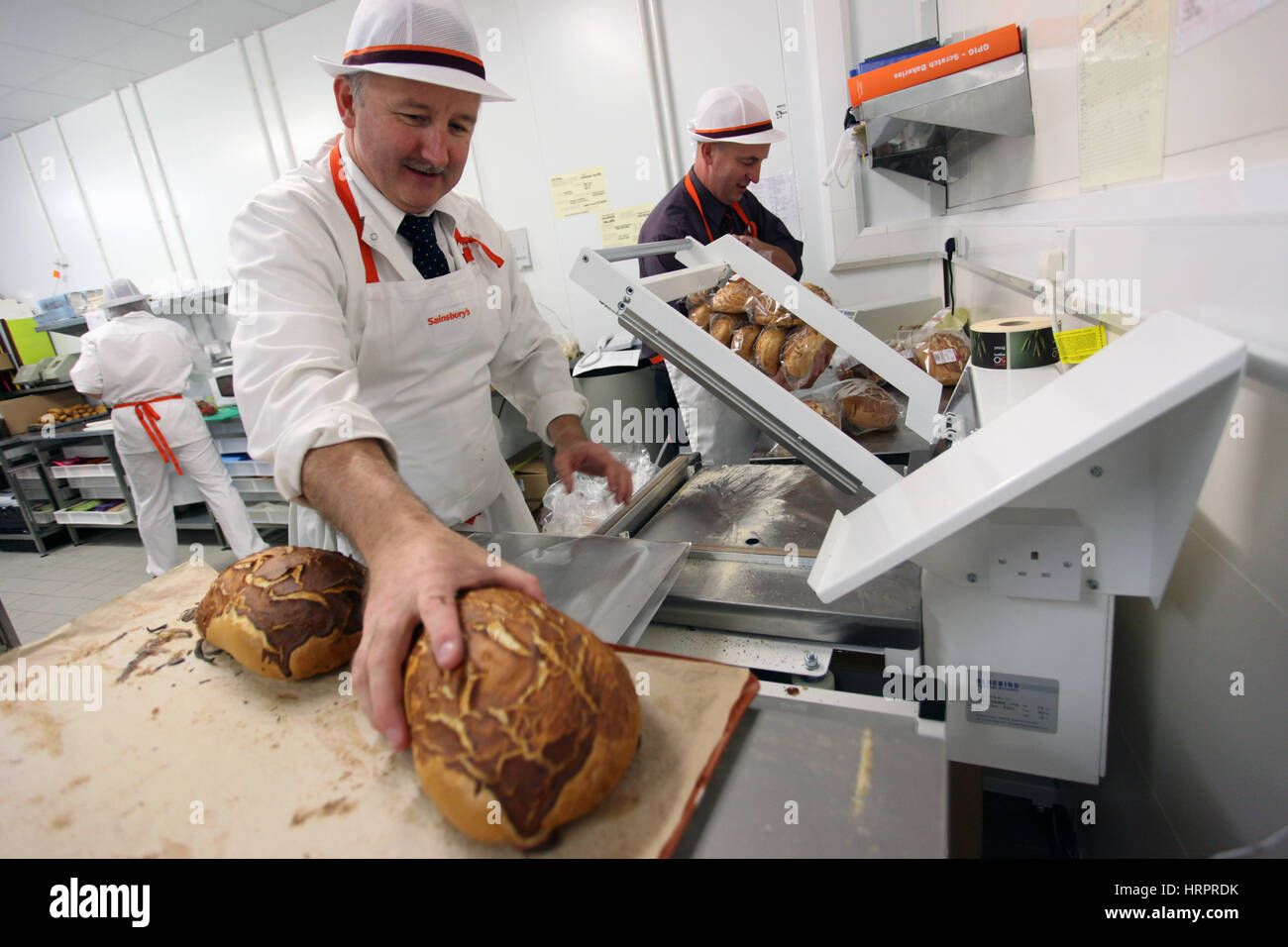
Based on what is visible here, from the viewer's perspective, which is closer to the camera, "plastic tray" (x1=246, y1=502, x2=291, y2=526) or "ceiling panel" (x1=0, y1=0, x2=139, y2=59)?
"ceiling panel" (x1=0, y1=0, x2=139, y2=59)

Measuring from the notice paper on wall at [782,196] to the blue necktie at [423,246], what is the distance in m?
2.53

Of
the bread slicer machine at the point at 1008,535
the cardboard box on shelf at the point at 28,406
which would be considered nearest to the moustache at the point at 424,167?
the bread slicer machine at the point at 1008,535

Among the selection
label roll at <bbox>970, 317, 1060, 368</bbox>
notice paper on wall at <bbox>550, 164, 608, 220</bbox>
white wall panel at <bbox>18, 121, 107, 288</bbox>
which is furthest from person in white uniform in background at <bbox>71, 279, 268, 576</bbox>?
label roll at <bbox>970, 317, 1060, 368</bbox>

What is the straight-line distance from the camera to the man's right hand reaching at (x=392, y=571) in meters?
0.67

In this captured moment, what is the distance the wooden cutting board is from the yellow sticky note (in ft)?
2.83

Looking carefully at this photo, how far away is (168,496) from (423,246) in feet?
13.9

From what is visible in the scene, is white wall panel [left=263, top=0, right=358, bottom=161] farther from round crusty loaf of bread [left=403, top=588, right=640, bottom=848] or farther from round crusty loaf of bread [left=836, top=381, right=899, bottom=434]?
round crusty loaf of bread [left=403, top=588, right=640, bottom=848]

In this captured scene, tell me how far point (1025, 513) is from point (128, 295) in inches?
217

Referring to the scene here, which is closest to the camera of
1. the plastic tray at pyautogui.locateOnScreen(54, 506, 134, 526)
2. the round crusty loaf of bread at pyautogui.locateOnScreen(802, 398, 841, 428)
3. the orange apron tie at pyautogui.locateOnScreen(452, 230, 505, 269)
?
the orange apron tie at pyautogui.locateOnScreen(452, 230, 505, 269)

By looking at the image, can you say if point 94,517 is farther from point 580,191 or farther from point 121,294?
point 580,191

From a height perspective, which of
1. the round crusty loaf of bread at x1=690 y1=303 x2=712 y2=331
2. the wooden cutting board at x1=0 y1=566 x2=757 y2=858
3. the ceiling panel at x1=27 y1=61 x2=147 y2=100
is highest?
the ceiling panel at x1=27 y1=61 x2=147 y2=100

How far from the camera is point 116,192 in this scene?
216 inches

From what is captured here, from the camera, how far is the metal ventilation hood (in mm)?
1604

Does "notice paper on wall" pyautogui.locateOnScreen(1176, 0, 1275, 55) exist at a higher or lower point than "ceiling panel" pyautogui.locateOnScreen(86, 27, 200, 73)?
lower
